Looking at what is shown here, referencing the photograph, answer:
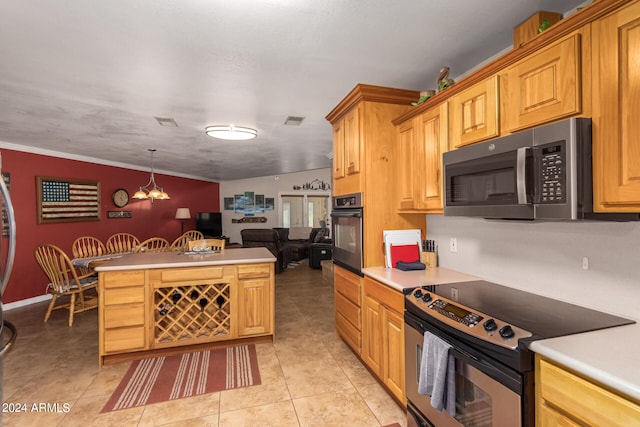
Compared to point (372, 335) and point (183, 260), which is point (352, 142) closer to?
point (372, 335)

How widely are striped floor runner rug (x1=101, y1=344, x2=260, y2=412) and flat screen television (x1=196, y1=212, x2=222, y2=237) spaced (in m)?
5.78

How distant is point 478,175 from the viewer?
1831 millimetres

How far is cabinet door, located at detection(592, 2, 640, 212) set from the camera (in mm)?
1163

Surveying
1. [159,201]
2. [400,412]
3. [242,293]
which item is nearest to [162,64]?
[242,293]

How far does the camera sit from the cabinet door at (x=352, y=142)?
110 inches

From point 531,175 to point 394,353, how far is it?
1.43 meters

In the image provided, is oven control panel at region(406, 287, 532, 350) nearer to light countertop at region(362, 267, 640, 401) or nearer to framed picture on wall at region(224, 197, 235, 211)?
light countertop at region(362, 267, 640, 401)

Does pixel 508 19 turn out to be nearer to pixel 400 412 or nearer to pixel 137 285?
pixel 400 412

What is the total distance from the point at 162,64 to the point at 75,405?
255 cm

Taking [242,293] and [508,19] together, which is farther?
[242,293]

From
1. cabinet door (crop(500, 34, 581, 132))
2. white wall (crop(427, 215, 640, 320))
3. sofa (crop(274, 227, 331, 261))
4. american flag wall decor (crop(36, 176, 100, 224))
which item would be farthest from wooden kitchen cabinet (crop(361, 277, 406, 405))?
american flag wall decor (crop(36, 176, 100, 224))

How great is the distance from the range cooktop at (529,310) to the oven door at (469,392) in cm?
21

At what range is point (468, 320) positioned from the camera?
1511 mm

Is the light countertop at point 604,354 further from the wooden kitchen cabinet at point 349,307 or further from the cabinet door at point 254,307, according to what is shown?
the cabinet door at point 254,307
